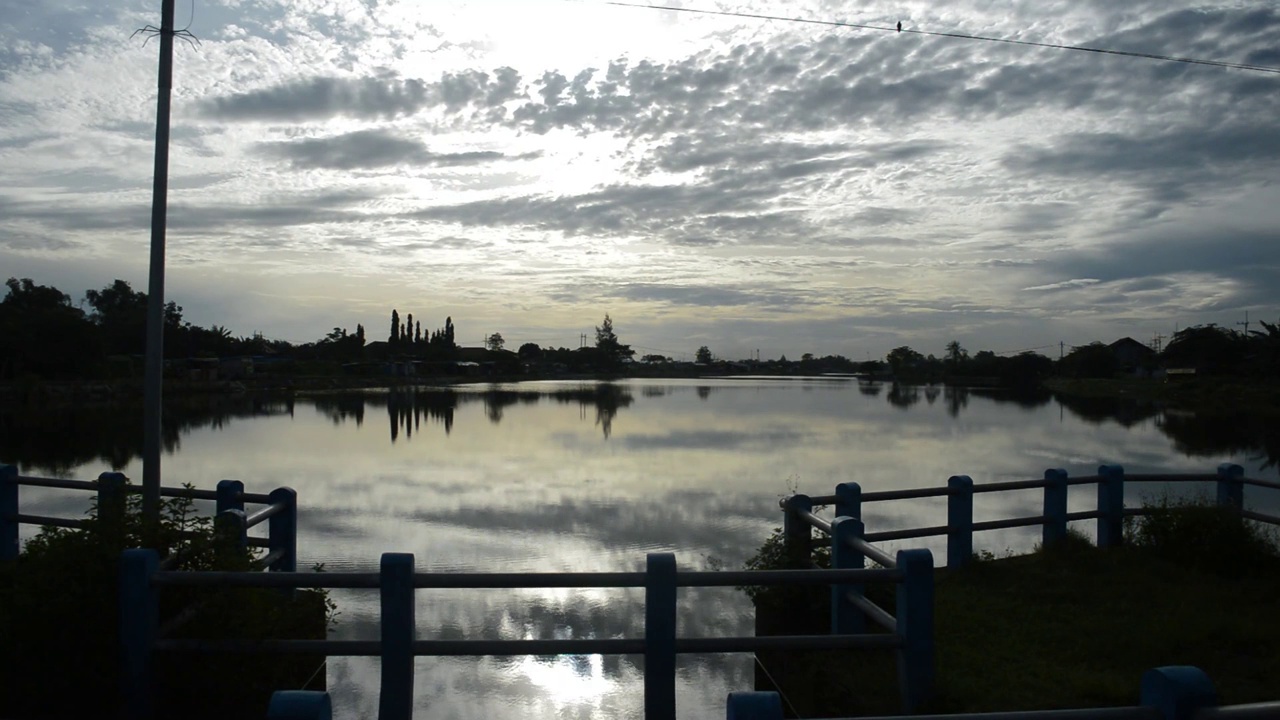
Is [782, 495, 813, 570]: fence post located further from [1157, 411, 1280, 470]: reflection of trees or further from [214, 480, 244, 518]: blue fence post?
[1157, 411, 1280, 470]: reflection of trees

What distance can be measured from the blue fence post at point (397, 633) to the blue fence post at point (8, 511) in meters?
6.23

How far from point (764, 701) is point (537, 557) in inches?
387

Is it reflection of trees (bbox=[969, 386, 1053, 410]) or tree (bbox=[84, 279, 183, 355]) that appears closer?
reflection of trees (bbox=[969, 386, 1053, 410])

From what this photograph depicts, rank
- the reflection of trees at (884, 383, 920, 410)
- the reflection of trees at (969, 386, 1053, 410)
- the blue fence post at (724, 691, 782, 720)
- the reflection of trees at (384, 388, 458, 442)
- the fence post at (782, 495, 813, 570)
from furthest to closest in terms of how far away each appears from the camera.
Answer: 1. the reflection of trees at (969, 386, 1053, 410)
2. the reflection of trees at (884, 383, 920, 410)
3. the reflection of trees at (384, 388, 458, 442)
4. the fence post at (782, 495, 813, 570)
5. the blue fence post at (724, 691, 782, 720)

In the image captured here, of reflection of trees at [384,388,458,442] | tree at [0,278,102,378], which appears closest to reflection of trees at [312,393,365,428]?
reflection of trees at [384,388,458,442]

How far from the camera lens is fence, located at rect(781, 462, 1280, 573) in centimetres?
708

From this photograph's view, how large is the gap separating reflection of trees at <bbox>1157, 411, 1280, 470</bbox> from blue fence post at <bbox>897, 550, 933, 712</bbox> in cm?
2313

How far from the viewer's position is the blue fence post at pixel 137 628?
16.1 feet

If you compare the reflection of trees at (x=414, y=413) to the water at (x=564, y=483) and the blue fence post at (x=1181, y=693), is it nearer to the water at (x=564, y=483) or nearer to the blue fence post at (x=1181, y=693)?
the water at (x=564, y=483)

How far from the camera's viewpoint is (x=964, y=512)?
916 centimetres

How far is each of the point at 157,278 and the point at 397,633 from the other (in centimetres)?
399

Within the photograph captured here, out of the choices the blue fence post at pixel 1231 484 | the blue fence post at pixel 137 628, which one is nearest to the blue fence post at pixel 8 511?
the blue fence post at pixel 137 628

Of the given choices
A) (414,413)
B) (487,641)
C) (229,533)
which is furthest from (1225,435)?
(229,533)

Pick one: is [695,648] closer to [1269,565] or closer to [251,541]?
[251,541]
